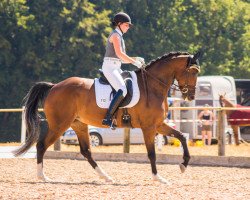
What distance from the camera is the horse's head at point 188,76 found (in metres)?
13.8

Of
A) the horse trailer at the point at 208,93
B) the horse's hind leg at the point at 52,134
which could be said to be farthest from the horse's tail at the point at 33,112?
the horse trailer at the point at 208,93

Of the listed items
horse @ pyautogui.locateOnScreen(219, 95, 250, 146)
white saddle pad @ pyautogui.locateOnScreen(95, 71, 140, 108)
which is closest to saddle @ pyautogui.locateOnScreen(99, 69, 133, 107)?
white saddle pad @ pyautogui.locateOnScreen(95, 71, 140, 108)

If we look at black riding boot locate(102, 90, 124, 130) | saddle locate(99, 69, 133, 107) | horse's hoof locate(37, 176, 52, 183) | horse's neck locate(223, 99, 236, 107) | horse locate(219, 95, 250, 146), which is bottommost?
horse's hoof locate(37, 176, 52, 183)

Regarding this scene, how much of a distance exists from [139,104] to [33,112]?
2.01 meters

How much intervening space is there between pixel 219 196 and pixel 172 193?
70cm

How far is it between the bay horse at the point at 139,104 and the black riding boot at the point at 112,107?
15 cm

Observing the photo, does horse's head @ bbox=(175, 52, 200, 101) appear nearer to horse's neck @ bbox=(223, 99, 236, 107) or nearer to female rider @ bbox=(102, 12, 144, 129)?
female rider @ bbox=(102, 12, 144, 129)

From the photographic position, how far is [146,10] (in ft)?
164

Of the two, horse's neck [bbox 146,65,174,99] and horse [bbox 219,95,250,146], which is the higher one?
horse [bbox 219,95,250,146]

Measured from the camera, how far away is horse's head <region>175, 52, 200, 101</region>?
45.2 ft

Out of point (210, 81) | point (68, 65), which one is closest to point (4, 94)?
point (68, 65)

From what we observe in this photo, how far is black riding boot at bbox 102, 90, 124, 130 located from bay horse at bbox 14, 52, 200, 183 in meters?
0.15

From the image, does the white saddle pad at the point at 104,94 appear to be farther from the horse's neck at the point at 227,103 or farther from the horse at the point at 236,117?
the horse's neck at the point at 227,103

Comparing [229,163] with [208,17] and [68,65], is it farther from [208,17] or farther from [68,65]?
[208,17]
